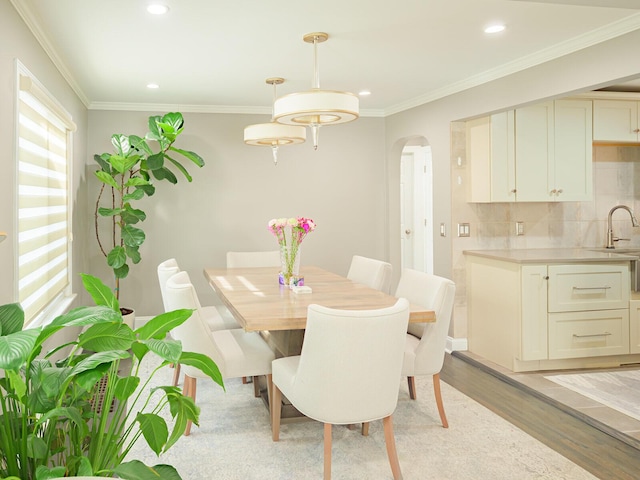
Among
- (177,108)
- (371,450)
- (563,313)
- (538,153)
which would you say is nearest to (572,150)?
(538,153)

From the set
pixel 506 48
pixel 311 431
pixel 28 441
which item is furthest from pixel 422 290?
pixel 28 441

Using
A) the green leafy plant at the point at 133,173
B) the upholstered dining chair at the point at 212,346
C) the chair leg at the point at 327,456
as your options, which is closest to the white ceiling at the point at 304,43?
the green leafy plant at the point at 133,173

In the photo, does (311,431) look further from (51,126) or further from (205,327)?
(51,126)

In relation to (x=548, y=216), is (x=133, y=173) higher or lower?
higher

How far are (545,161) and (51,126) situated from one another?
3.89 m

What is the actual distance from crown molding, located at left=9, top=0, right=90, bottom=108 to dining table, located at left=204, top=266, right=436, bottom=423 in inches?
72.5

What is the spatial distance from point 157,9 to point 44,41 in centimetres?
94

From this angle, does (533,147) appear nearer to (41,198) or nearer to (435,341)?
(435,341)

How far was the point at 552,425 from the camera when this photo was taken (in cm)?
331

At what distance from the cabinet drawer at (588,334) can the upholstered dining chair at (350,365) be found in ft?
7.38

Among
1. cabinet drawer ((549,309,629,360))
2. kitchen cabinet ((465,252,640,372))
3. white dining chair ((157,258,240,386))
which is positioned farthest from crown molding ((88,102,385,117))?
cabinet drawer ((549,309,629,360))

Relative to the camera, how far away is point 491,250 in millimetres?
4973

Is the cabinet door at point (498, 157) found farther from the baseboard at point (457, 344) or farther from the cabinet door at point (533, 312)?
the baseboard at point (457, 344)

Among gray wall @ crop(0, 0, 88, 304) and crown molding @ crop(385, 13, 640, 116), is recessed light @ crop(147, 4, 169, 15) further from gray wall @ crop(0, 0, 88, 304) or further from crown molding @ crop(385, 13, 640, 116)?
crown molding @ crop(385, 13, 640, 116)
